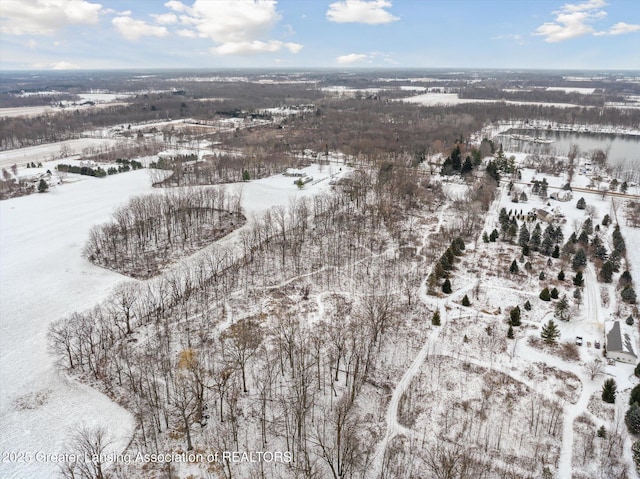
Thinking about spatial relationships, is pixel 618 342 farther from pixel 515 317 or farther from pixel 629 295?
pixel 629 295

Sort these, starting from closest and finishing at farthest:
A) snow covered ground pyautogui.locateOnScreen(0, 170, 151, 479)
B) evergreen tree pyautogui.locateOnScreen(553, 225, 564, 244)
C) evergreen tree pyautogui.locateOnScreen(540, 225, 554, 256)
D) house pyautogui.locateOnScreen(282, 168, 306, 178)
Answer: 1. snow covered ground pyautogui.locateOnScreen(0, 170, 151, 479)
2. evergreen tree pyautogui.locateOnScreen(540, 225, 554, 256)
3. evergreen tree pyautogui.locateOnScreen(553, 225, 564, 244)
4. house pyautogui.locateOnScreen(282, 168, 306, 178)

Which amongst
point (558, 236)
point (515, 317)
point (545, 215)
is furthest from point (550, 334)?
point (545, 215)

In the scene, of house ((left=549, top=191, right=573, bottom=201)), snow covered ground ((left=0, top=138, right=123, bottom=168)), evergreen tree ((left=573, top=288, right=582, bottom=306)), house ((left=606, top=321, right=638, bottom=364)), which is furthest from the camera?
snow covered ground ((left=0, top=138, right=123, bottom=168))

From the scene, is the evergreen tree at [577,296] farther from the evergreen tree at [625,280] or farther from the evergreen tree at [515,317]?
the evergreen tree at [515,317]

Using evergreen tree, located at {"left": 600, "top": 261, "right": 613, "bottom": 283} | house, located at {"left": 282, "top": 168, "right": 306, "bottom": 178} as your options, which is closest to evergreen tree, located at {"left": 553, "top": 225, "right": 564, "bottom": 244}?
evergreen tree, located at {"left": 600, "top": 261, "right": 613, "bottom": 283}

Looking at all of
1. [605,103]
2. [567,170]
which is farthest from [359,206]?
[605,103]

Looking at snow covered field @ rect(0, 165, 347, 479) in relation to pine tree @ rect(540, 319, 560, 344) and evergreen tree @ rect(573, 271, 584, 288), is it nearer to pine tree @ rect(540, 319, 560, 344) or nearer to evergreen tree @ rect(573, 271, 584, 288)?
pine tree @ rect(540, 319, 560, 344)
